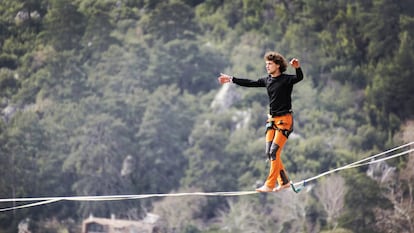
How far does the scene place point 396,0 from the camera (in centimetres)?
4984

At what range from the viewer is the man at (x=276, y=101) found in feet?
36.8

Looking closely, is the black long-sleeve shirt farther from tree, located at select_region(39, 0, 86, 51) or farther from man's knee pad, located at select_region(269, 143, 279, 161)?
tree, located at select_region(39, 0, 86, 51)

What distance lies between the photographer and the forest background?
42812mm

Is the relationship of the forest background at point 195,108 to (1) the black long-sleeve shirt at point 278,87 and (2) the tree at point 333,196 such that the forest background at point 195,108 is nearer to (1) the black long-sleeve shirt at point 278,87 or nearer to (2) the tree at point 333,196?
(2) the tree at point 333,196

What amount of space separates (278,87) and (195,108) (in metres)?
40.8

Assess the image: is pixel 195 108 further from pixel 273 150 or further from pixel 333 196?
pixel 273 150

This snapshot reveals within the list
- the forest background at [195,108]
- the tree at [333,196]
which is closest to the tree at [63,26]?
the forest background at [195,108]

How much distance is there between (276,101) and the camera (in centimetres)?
1134

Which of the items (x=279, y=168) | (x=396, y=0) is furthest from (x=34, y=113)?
(x=279, y=168)

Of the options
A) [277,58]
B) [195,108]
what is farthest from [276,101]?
[195,108]

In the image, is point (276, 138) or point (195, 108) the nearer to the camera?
point (276, 138)

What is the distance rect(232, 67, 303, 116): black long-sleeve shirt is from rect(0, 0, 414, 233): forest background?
27927 mm

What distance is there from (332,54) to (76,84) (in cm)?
1249

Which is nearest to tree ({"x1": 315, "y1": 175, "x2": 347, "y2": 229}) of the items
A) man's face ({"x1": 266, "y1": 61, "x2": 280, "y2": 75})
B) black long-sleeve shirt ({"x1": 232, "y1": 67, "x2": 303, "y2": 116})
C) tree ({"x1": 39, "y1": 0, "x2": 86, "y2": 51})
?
tree ({"x1": 39, "y1": 0, "x2": 86, "y2": 51})
